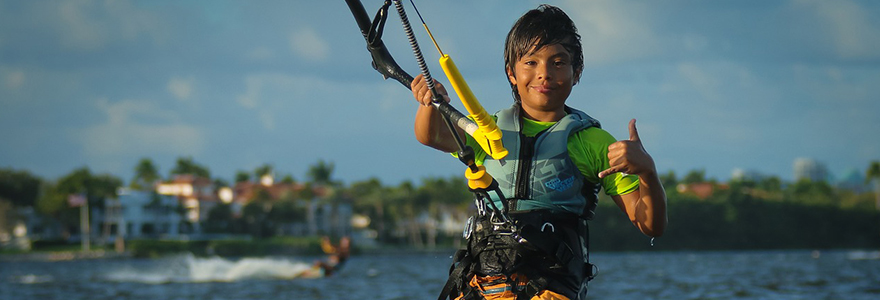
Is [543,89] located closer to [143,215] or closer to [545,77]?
[545,77]

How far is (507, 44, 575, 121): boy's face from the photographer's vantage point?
12.5ft

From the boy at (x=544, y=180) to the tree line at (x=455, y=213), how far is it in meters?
110

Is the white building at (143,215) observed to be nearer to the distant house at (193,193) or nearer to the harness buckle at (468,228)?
the distant house at (193,193)

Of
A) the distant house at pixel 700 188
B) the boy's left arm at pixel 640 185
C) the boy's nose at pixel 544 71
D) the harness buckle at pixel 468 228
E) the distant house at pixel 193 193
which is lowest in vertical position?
the harness buckle at pixel 468 228

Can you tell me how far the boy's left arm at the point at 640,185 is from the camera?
3.36 m

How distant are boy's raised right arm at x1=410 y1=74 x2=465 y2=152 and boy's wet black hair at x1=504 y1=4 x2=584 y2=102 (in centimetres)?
40

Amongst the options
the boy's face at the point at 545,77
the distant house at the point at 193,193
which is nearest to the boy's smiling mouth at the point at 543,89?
the boy's face at the point at 545,77

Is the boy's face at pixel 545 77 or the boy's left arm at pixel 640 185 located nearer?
the boy's left arm at pixel 640 185

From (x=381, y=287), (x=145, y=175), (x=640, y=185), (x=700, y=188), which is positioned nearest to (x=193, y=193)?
(x=145, y=175)

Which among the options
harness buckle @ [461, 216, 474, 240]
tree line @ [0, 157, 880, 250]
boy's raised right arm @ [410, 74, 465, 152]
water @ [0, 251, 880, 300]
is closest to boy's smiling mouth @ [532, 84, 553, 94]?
boy's raised right arm @ [410, 74, 465, 152]

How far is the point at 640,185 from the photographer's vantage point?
3.59m

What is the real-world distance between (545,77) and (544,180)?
378mm

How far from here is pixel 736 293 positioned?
24.9 m

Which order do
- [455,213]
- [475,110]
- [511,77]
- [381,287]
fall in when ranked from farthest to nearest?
[455,213]
[381,287]
[511,77]
[475,110]
